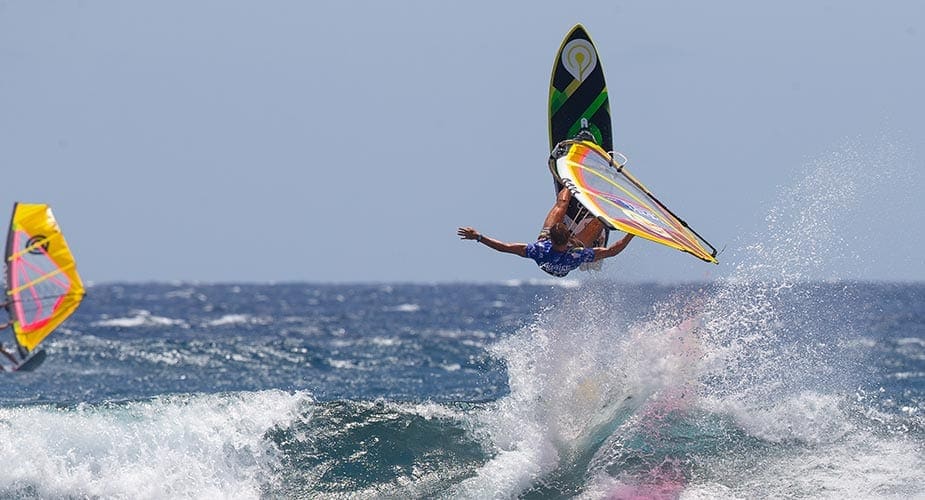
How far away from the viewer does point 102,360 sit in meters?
19.3

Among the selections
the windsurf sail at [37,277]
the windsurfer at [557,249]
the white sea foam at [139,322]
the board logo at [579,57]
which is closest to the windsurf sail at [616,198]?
the windsurfer at [557,249]

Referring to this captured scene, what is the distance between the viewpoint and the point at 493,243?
924 cm

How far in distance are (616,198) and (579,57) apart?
2.71 meters

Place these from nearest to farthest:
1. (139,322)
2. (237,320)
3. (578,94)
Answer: (578,94), (139,322), (237,320)

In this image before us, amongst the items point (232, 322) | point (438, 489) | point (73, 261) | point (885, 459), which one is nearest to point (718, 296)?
point (885, 459)

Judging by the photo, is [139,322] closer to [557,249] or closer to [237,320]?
[237,320]

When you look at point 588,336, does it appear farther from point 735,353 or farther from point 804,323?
point 804,323

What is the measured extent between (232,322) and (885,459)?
27.0m

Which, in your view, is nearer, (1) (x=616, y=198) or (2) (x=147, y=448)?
(1) (x=616, y=198)

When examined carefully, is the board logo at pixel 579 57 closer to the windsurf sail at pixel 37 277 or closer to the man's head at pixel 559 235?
the man's head at pixel 559 235

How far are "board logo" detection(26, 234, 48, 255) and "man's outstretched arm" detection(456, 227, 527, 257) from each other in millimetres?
3079

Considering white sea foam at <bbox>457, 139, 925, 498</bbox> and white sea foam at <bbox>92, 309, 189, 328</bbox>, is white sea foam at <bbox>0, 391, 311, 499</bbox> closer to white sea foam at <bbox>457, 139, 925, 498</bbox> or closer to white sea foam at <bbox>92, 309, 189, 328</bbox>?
white sea foam at <bbox>457, 139, 925, 498</bbox>

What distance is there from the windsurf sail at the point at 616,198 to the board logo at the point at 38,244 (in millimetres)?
4031

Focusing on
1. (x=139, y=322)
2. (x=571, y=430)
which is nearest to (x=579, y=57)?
(x=571, y=430)
